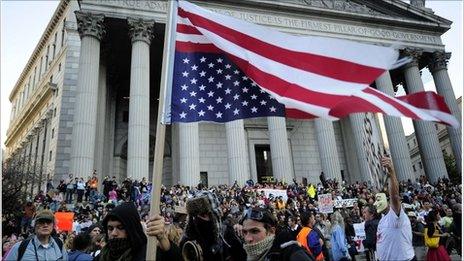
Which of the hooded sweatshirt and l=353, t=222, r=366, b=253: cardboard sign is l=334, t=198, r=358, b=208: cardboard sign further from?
the hooded sweatshirt

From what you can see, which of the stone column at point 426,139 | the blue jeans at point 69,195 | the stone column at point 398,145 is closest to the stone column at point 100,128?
the blue jeans at point 69,195

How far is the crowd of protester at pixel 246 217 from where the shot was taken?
4020 mm

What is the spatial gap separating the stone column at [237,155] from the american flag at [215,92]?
1971cm

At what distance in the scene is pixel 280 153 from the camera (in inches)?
1057

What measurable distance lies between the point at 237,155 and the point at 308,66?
2119cm

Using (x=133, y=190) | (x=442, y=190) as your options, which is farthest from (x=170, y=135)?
(x=442, y=190)

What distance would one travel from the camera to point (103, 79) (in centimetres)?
2962

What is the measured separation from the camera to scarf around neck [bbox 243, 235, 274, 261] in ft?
11.3

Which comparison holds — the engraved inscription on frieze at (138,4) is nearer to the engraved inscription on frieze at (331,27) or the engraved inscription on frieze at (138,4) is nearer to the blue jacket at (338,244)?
the engraved inscription on frieze at (331,27)

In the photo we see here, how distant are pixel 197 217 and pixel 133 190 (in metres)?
16.3

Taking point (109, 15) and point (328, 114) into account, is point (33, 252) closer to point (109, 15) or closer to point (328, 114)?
point (328, 114)

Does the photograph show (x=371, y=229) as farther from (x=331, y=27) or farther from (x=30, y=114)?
(x=30, y=114)

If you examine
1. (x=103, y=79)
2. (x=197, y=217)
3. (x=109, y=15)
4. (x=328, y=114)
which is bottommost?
(x=197, y=217)

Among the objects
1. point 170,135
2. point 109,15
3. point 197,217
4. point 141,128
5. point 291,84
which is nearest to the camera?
point 197,217
